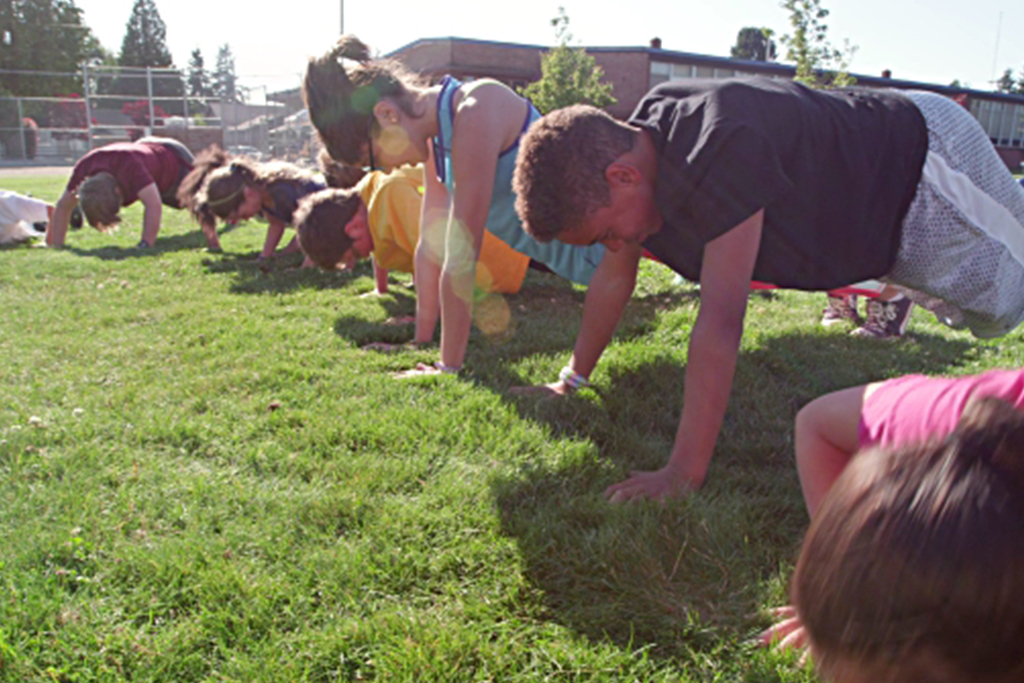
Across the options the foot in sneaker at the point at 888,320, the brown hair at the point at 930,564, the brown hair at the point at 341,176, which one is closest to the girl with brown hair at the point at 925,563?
the brown hair at the point at 930,564

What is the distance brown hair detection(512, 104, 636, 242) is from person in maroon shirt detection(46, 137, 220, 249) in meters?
6.67

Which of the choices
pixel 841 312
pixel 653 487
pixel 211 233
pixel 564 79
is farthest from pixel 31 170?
pixel 653 487

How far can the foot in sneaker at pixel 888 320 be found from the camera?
14.8 ft

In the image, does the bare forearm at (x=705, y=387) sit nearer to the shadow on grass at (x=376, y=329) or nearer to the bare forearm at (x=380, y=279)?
the shadow on grass at (x=376, y=329)

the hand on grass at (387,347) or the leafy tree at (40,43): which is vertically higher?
the leafy tree at (40,43)

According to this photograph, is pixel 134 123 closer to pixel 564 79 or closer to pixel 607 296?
pixel 564 79

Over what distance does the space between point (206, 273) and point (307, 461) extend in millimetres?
4889

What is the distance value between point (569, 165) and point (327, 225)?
11.3 feet

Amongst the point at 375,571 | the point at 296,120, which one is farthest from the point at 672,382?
the point at 296,120

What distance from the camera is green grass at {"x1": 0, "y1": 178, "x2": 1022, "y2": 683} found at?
1.74 meters

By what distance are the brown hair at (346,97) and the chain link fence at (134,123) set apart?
2587 centimetres

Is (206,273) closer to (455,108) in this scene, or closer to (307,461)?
(455,108)

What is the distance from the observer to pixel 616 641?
5.80 ft

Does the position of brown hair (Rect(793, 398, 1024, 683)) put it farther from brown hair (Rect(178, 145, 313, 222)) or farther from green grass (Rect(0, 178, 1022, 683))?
brown hair (Rect(178, 145, 313, 222))
